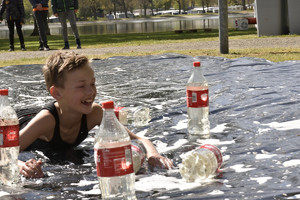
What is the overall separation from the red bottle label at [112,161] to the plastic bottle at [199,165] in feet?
2.44

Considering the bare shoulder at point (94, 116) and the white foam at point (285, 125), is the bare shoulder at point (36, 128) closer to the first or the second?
the bare shoulder at point (94, 116)

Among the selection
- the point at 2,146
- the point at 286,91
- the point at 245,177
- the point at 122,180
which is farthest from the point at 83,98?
the point at 286,91

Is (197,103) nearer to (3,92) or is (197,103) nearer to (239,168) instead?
(239,168)

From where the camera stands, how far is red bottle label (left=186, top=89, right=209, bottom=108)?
5211 millimetres

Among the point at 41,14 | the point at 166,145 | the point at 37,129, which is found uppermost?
the point at 41,14

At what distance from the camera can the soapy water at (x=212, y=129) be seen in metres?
3.77

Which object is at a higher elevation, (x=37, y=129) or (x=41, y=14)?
(x=41, y=14)

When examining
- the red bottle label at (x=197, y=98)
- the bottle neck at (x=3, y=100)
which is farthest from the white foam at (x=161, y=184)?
the red bottle label at (x=197, y=98)

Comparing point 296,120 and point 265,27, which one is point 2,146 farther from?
point 265,27

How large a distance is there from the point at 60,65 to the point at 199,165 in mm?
1369

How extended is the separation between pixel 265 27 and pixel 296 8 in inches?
44.7

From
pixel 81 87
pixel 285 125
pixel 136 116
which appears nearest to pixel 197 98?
pixel 285 125

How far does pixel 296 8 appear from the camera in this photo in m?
17.2

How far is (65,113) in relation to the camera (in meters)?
4.69
